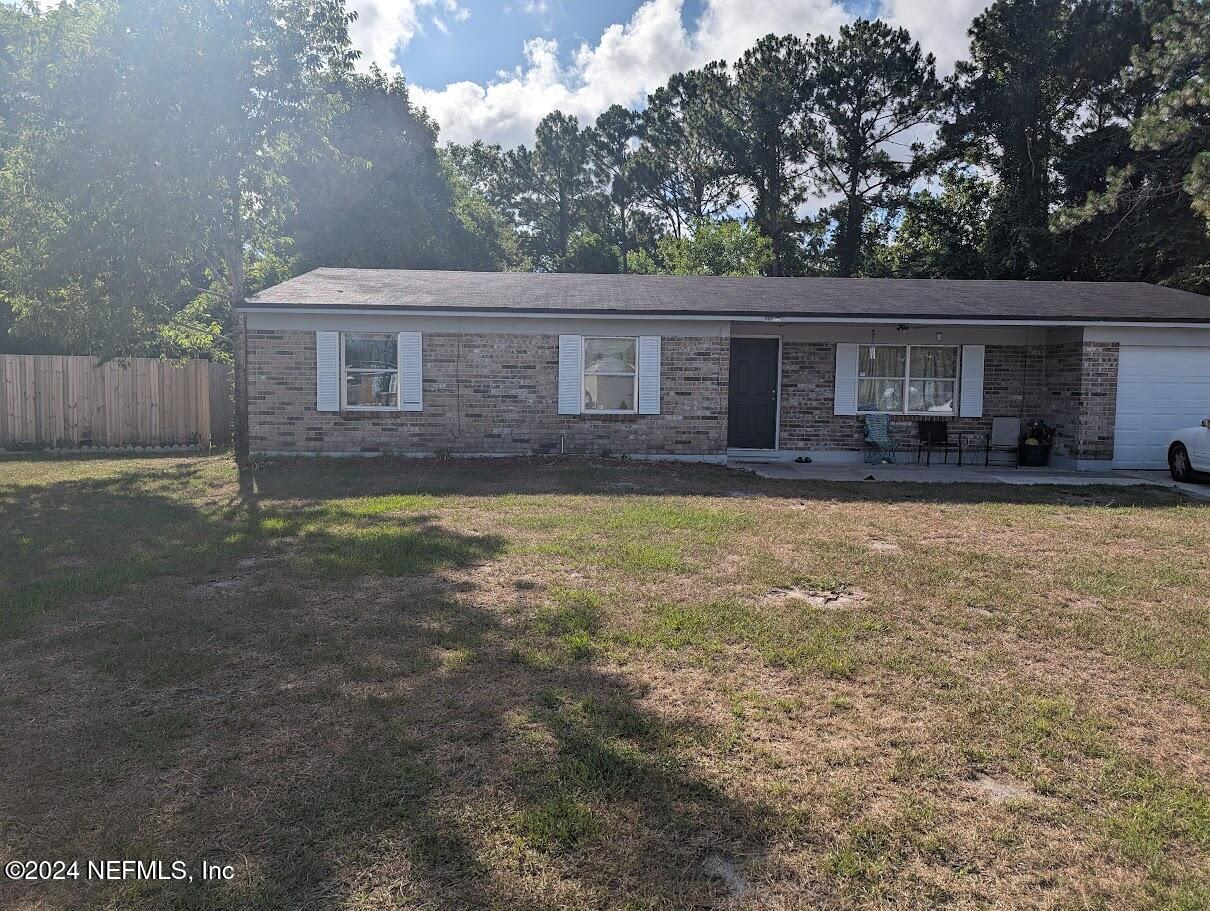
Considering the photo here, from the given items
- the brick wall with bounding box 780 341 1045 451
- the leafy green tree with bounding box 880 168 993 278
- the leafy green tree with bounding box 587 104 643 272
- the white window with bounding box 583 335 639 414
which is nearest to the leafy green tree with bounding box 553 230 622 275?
the leafy green tree with bounding box 587 104 643 272

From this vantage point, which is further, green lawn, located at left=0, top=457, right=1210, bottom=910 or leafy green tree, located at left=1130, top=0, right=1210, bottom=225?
leafy green tree, located at left=1130, top=0, right=1210, bottom=225

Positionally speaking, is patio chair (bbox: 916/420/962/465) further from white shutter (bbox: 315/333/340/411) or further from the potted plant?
white shutter (bbox: 315/333/340/411)

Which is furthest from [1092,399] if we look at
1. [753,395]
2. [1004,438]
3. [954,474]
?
[753,395]

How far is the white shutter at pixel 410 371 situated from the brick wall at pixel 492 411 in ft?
0.40

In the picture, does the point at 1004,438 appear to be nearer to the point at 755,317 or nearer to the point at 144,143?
the point at 755,317

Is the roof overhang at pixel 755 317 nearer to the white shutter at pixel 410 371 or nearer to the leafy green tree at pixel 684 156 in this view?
the white shutter at pixel 410 371

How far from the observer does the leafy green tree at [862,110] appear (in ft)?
104

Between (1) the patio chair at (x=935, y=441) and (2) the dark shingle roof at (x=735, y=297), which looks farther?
(1) the patio chair at (x=935, y=441)

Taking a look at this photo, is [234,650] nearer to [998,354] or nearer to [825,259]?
[998,354]

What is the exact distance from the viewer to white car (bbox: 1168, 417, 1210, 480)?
38.0 ft

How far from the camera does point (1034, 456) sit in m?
14.0

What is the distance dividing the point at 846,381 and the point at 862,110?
23.1m

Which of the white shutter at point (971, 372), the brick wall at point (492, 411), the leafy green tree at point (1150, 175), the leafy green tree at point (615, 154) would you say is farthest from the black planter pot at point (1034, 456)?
the leafy green tree at point (615, 154)

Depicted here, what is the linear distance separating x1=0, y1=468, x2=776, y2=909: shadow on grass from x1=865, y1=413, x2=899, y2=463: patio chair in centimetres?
1015
